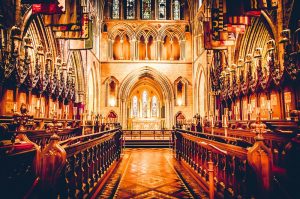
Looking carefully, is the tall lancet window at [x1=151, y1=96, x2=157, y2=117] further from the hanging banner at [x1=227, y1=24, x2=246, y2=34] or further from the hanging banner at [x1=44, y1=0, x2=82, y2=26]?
the hanging banner at [x1=44, y1=0, x2=82, y2=26]

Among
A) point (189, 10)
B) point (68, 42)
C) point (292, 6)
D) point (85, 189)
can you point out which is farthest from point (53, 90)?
point (189, 10)

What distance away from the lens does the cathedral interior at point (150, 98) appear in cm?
354

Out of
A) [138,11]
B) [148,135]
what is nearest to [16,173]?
[148,135]

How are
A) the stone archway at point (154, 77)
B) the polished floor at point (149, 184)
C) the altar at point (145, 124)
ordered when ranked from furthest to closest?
1. the altar at point (145, 124)
2. the stone archway at point (154, 77)
3. the polished floor at point (149, 184)

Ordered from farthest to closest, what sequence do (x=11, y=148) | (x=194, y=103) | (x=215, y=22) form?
(x=194, y=103)
(x=215, y=22)
(x=11, y=148)

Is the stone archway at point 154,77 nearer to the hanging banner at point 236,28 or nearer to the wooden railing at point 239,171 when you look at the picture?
the hanging banner at point 236,28

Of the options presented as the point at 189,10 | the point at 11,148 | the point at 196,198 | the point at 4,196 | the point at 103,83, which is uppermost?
the point at 189,10

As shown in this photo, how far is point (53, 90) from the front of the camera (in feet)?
40.6

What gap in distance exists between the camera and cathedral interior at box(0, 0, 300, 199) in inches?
139

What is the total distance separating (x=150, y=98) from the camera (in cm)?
3020

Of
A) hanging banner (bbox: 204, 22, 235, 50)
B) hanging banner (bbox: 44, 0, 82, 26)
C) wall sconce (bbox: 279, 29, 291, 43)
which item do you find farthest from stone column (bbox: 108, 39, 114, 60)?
wall sconce (bbox: 279, 29, 291, 43)

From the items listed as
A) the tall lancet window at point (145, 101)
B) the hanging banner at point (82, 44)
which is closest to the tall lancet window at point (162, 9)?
the tall lancet window at point (145, 101)

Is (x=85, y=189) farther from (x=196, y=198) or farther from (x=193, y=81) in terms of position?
(x=193, y=81)

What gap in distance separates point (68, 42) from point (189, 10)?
13.0m
